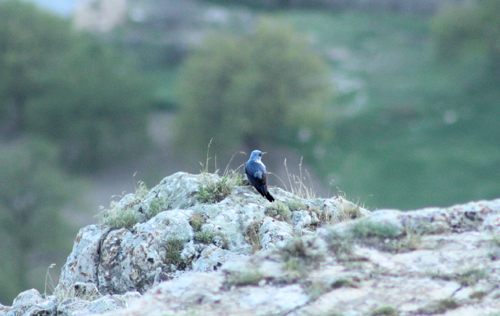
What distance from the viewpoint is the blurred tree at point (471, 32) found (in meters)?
59.5

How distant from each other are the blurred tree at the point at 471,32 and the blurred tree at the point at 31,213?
39709 millimetres

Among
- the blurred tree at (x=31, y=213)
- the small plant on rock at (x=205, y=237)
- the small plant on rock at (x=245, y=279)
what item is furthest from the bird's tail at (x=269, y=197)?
the blurred tree at (x=31, y=213)

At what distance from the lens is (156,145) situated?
206 ft

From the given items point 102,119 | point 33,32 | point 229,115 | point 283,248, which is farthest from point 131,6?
point 283,248

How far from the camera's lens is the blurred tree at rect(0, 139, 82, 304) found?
4359cm

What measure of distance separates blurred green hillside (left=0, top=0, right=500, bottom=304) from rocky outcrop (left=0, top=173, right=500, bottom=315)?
3694 cm

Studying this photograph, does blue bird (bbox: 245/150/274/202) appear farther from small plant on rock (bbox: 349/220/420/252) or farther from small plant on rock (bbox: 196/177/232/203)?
small plant on rock (bbox: 349/220/420/252)

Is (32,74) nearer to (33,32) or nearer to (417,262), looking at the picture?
(33,32)

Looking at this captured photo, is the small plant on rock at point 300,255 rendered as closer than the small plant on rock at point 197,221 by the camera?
Yes

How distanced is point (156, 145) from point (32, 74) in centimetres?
1429

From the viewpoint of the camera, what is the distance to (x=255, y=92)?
55.3m

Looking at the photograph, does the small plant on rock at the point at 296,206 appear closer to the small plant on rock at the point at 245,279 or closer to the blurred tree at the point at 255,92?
the small plant on rock at the point at 245,279

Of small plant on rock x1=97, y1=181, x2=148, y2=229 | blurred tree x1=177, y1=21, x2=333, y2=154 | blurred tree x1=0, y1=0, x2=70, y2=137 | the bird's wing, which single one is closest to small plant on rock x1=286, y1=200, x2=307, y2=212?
the bird's wing

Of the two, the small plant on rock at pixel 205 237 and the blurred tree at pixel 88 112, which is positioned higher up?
the blurred tree at pixel 88 112
